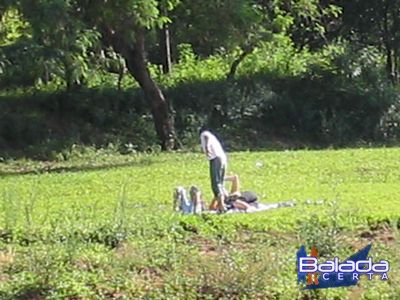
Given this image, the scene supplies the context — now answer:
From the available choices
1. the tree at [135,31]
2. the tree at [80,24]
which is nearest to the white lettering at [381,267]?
the tree at [80,24]

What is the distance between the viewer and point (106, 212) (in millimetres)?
13547

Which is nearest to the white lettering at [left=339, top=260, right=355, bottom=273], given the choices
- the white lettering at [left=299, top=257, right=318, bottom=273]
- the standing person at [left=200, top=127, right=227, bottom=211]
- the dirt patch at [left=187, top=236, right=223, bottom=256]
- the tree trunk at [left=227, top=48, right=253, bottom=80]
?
the white lettering at [left=299, top=257, right=318, bottom=273]

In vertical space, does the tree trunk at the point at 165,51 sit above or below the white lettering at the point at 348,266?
above

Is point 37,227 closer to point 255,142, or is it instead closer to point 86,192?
point 86,192

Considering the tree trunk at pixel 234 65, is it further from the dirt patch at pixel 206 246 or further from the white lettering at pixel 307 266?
the white lettering at pixel 307 266

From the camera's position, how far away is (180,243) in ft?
34.7

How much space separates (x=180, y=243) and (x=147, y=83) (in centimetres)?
1503

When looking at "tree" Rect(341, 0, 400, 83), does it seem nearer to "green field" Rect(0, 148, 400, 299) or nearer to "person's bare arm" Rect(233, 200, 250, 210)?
"green field" Rect(0, 148, 400, 299)

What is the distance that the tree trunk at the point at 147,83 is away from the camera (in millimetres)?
24391

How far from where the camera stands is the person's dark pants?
1378 centimetres
